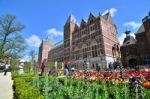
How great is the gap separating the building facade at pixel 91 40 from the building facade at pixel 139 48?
4.99m

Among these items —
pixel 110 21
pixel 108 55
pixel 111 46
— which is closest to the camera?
pixel 108 55

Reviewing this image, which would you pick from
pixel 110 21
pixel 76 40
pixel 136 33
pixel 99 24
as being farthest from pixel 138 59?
pixel 76 40

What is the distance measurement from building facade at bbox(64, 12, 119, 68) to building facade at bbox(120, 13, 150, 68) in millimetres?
4990

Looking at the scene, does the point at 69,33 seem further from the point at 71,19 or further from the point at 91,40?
the point at 91,40

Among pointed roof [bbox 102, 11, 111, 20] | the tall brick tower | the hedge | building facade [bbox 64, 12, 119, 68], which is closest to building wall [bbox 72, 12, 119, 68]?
building facade [bbox 64, 12, 119, 68]

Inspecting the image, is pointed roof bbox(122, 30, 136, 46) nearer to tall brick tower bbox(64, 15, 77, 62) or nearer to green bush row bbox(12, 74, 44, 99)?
tall brick tower bbox(64, 15, 77, 62)

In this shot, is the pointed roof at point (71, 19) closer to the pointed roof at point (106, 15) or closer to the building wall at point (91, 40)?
the building wall at point (91, 40)

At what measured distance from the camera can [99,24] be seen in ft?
167

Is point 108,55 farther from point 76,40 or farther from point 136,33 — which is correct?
point 76,40

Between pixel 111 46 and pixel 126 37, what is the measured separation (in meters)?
4.98

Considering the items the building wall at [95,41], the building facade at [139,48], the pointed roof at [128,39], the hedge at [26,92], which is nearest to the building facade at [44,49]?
the building wall at [95,41]

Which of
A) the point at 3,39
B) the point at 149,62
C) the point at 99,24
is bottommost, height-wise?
the point at 149,62

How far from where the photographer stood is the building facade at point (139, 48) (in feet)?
132

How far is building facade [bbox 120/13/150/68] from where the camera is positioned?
132ft
